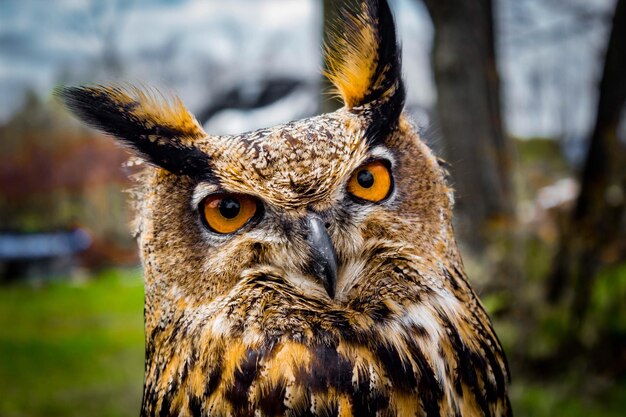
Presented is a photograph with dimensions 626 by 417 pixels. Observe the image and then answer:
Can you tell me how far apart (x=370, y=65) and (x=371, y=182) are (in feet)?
0.95

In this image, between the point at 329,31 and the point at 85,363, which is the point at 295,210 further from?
the point at 85,363

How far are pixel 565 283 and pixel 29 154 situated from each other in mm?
6319

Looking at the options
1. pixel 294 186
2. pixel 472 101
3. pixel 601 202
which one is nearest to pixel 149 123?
pixel 294 186

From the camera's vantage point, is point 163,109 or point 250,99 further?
point 250,99

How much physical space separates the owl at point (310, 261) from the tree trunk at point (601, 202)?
2969 millimetres

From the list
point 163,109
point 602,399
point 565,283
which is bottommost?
point 602,399

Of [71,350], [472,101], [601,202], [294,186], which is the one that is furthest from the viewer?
[71,350]

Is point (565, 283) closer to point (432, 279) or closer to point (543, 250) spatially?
point (543, 250)

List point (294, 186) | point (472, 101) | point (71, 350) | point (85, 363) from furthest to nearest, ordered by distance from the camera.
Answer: point (71, 350), point (85, 363), point (472, 101), point (294, 186)

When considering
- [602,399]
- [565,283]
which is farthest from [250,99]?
[602,399]

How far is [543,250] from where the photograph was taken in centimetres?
443

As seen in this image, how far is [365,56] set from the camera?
4.45 ft

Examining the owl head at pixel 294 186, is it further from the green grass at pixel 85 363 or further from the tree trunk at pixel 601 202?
the green grass at pixel 85 363

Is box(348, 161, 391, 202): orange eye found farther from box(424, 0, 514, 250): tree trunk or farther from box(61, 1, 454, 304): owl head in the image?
box(424, 0, 514, 250): tree trunk
